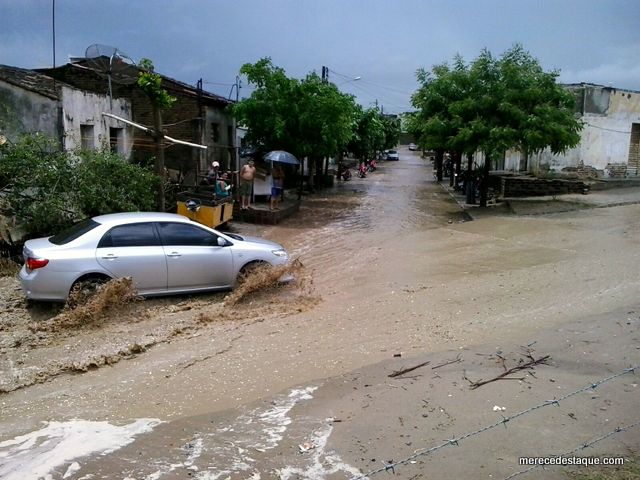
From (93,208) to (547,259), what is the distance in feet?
30.9

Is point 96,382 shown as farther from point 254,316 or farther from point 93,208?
point 93,208

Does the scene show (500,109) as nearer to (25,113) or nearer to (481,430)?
(25,113)

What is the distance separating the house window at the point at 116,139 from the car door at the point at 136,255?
1081cm

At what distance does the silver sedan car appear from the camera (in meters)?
8.09

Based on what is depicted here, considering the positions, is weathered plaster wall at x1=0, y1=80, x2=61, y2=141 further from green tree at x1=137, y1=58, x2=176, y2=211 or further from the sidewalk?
the sidewalk

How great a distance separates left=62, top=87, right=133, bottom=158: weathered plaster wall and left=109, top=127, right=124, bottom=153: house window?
0.38 ft

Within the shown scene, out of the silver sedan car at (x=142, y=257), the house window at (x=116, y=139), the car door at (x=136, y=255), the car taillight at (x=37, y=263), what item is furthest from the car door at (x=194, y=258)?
the house window at (x=116, y=139)

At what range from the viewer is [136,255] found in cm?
854

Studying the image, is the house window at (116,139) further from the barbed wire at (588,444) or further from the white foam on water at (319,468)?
the barbed wire at (588,444)

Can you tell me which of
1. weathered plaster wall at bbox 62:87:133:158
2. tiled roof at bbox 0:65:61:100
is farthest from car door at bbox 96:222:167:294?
tiled roof at bbox 0:65:61:100

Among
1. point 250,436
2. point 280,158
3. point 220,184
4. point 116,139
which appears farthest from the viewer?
point 280,158

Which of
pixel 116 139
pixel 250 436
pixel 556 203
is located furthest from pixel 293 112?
pixel 250 436

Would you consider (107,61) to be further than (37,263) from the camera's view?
Yes

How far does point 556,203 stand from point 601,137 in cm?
862
